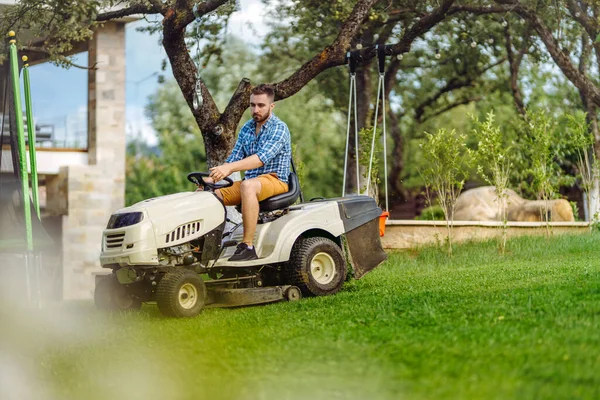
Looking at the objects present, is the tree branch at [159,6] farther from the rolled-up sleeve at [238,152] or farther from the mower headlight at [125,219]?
the mower headlight at [125,219]

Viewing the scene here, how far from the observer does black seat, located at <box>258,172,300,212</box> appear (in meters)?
7.01

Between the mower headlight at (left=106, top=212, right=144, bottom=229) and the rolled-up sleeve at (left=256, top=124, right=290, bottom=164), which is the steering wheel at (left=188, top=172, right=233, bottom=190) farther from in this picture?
the mower headlight at (left=106, top=212, right=144, bottom=229)

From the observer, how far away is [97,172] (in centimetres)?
1703

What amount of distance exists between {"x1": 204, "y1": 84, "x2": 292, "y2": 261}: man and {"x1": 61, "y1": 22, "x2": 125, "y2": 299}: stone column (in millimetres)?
10008

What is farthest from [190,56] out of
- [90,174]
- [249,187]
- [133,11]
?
[90,174]

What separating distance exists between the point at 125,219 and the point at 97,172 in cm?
1094

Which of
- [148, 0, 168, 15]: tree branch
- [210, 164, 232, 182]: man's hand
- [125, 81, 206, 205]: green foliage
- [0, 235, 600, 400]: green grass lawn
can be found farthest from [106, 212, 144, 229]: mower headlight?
[125, 81, 206, 205]: green foliage

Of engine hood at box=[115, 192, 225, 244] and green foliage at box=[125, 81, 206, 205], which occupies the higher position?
green foliage at box=[125, 81, 206, 205]

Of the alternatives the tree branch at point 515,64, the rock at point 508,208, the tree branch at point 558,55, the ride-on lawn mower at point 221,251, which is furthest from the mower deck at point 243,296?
the tree branch at point 515,64

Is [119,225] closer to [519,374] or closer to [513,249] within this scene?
[519,374]

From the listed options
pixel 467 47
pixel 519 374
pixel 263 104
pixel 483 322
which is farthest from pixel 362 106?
pixel 519 374

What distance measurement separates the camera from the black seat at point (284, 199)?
7.01 m

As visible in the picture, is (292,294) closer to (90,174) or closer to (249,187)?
(249,187)

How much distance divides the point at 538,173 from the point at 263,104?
563 cm
